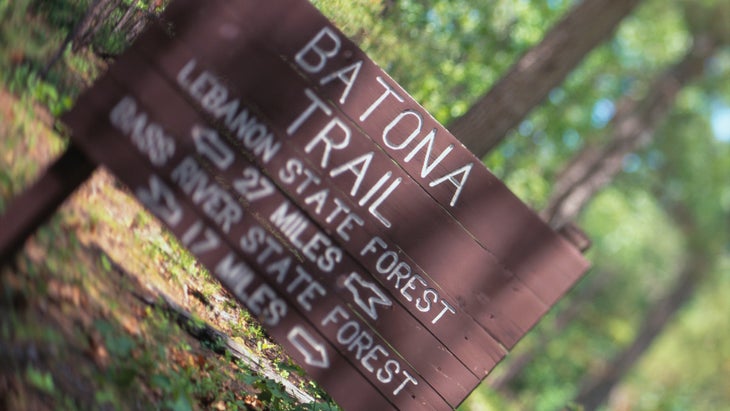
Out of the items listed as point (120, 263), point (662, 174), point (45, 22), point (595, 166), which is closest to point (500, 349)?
point (120, 263)

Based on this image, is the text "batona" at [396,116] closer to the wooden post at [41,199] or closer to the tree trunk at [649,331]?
the wooden post at [41,199]

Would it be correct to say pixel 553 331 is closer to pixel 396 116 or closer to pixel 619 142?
pixel 619 142

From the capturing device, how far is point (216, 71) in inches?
153

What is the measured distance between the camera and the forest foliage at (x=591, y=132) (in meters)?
6.30

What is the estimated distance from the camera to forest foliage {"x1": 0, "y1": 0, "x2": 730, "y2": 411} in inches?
248

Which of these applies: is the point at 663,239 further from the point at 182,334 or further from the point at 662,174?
the point at 182,334

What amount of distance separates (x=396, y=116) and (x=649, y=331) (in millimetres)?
22307

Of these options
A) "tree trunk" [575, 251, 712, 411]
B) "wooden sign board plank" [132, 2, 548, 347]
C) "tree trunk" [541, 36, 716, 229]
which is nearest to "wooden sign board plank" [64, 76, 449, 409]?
"wooden sign board plank" [132, 2, 548, 347]

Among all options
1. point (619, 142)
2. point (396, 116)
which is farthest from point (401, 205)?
point (619, 142)

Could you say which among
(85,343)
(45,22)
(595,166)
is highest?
(595,166)

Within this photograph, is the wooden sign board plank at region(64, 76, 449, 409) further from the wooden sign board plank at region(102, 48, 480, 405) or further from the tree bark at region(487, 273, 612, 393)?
A: the tree bark at region(487, 273, 612, 393)

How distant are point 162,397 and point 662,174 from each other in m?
19.3

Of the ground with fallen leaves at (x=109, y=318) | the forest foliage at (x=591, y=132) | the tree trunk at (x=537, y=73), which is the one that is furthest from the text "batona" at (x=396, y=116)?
the tree trunk at (x=537, y=73)

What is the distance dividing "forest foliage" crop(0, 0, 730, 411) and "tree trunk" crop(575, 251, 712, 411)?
19cm
